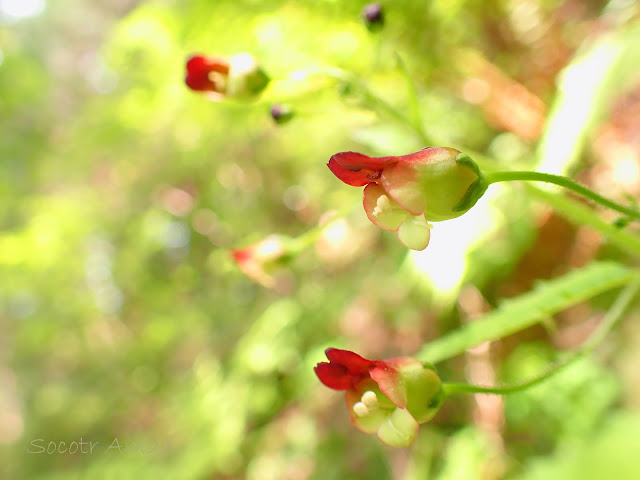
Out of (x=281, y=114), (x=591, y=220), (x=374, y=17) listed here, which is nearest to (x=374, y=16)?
(x=374, y=17)

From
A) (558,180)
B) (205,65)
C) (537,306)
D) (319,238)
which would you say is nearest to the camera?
(558,180)

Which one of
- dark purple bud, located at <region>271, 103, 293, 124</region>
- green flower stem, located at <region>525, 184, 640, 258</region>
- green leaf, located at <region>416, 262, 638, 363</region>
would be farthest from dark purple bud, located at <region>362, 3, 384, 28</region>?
green leaf, located at <region>416, 262, 638, 363</region>

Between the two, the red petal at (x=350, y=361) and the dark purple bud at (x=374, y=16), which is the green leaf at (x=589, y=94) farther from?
the red petal at (x=350, y=361)

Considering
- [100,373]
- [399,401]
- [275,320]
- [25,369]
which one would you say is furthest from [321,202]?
[25,369]

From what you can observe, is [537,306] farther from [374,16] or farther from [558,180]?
[374,16]

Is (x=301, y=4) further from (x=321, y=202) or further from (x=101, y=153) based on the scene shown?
(x=101, y=153)
